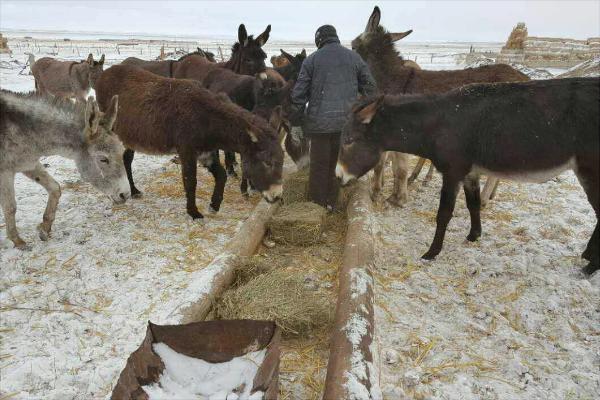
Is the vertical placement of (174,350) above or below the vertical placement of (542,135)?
below

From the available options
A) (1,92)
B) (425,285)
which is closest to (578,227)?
(425,285)

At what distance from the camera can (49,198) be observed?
14.8ft

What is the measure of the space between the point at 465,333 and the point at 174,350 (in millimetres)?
2301

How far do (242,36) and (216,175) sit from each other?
3.82 metres

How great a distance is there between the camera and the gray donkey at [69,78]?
11523 mm

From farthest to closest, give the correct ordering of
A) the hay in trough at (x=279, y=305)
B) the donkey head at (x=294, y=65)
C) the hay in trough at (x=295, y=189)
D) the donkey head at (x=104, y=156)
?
the donkey head at (x=294, y=65) → the hay in trough at (x=295, y=189) → the donkey head at (x=104, y=156) → the hay in trough at (x=279, y=305)

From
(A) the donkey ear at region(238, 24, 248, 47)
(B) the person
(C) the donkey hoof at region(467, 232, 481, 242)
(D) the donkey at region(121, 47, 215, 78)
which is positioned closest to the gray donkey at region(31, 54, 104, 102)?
(D) the donkey at region(121, 47, 215, 78)

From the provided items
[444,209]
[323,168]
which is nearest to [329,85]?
[323,168]

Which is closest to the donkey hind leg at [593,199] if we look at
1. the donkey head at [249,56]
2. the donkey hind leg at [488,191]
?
the donkey hind leg at [488,191]

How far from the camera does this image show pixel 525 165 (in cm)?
374

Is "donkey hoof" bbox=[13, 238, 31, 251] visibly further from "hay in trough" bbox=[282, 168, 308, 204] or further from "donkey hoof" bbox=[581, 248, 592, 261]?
"donkey hoof" bbox=[581, 248, 592, 261]

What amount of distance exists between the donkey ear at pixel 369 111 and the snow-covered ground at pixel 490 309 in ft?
4.98

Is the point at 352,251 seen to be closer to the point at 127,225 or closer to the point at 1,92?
the point at 127,225

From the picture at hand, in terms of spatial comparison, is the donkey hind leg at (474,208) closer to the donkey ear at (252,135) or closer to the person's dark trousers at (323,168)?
the person's dark trousers at (323,168)
